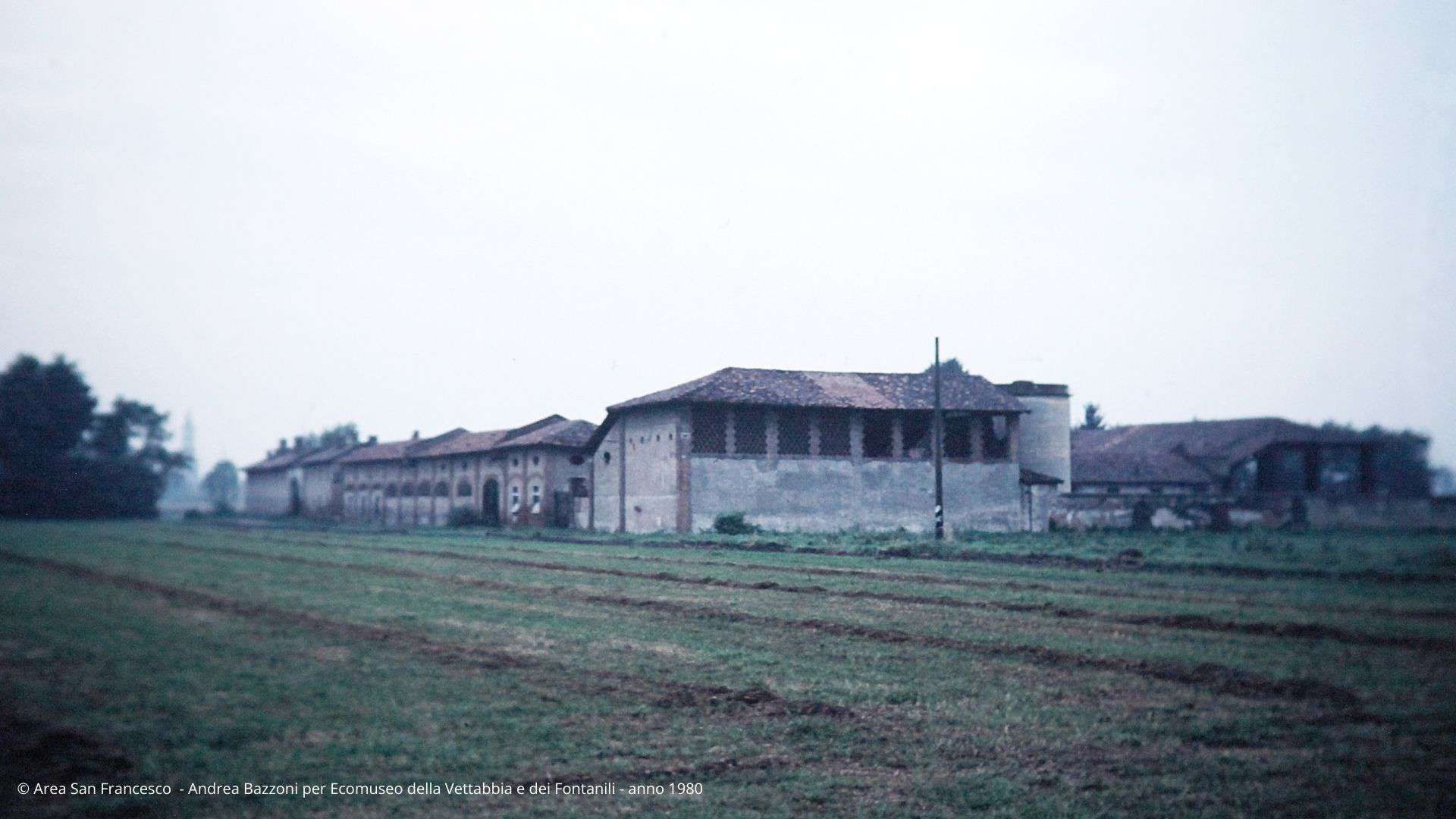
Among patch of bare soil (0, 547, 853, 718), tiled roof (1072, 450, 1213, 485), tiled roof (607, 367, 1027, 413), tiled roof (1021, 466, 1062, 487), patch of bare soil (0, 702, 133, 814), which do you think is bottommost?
patch of bare soil (0, 702, 133, 814)

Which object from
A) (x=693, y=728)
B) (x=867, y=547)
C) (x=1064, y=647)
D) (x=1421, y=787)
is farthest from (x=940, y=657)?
(x=867, y=547)

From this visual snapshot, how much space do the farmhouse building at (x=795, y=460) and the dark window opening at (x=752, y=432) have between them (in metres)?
0.04

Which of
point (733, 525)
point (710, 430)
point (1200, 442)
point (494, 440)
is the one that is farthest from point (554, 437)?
point (1200, 442)

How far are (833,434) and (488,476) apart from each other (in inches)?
525

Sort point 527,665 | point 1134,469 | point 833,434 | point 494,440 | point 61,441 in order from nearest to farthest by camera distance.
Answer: point 1134,469 → point 527,665 → point 61,441 → point 494,440 → point 833,434

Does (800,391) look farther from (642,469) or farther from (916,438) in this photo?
(642,469)

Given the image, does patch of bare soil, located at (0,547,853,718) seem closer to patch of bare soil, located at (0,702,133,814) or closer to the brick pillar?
patch of bare soil, located at (0,702,133,814)

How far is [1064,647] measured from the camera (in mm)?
12133

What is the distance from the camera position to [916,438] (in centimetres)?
3912

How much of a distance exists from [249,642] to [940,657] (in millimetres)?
9938

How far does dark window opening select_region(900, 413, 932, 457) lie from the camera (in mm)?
38812

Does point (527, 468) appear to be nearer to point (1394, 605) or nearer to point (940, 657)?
point (940, 657)

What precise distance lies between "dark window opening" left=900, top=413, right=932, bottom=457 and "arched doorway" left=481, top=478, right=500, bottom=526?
1582 centimetres

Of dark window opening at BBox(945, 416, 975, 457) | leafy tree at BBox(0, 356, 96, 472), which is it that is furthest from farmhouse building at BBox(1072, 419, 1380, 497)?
dark window opening at BBox(945, 416, 975, 457)
